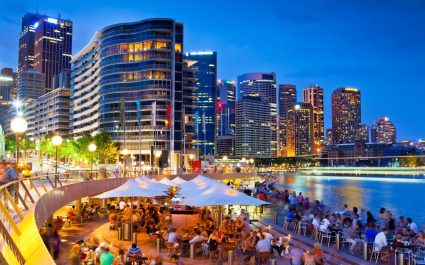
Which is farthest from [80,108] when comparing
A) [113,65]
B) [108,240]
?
[108,240]

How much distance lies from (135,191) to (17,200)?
10.1 metres

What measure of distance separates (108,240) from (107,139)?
8113cm

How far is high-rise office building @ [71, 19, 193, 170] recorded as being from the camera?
117m

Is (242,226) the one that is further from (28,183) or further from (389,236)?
(28,183)

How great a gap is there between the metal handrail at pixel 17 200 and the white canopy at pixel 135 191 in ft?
8.33

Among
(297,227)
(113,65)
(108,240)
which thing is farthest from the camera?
(113,65)

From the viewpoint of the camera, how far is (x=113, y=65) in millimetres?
126000

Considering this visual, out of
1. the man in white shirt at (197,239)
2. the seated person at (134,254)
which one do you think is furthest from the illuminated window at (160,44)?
the seated person at (134,254)

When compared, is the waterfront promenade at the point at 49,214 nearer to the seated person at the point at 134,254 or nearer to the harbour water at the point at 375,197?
the seated person at the point at 134,254

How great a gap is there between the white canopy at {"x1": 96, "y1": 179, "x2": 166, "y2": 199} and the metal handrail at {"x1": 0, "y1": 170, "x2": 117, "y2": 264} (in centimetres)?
254

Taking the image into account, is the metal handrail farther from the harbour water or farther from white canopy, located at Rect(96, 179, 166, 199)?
the harbour water

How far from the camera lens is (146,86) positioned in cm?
11956

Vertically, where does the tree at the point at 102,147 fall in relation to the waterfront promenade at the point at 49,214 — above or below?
above

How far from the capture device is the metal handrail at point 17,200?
6.60m
